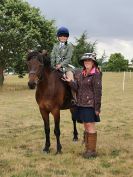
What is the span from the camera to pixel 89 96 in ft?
30.8

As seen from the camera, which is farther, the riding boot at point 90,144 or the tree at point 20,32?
the tree at point 20,32

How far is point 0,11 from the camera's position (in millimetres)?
34812

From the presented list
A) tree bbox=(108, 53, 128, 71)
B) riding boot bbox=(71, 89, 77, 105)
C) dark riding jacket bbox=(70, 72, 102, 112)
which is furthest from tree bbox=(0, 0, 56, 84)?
tree bbox=(108, 53, 128, 71)

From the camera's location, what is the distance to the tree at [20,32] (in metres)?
34.6

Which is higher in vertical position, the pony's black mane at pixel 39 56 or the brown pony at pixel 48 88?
the pony's black mane at pixel 39 56

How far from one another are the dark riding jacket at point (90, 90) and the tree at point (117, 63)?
10319 cm

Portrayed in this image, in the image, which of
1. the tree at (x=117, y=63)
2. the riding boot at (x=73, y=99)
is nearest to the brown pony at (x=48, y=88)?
the riding boot at (x=73, y=99)

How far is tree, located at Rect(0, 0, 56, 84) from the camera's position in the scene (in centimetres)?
3462

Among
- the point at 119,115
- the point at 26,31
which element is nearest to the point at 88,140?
the point at 119,115

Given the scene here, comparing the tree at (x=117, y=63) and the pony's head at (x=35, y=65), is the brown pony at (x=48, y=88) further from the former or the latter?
the tree at (x=117, y=63)

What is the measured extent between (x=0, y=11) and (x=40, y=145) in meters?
25.6

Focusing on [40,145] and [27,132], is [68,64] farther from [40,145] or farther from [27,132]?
[27,132]

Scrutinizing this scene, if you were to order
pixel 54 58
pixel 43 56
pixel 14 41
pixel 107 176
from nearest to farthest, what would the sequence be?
pixel 107 176 < pixel 43 56 < pixel 54 58 < pixel 14 41

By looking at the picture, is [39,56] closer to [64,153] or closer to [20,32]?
[64,153]
